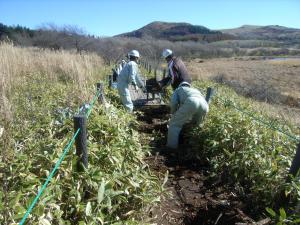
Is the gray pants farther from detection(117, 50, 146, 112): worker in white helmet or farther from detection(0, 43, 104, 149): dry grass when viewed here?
detection(117, 50, 146, 112): worker in white helmet

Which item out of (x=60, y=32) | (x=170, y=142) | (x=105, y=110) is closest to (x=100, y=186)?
(x=105, y=110)

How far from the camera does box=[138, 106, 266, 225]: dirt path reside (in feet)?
8.61

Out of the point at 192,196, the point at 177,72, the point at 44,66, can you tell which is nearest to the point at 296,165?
the point at 192,196

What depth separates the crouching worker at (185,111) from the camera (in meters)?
4.15

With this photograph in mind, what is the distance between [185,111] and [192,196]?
5.05 feet

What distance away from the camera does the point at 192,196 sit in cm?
306

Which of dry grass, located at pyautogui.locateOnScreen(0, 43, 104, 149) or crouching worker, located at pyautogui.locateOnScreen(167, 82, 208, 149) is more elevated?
dry grass, located at pyautogui.locateOnScreen(0, 43, 104, 149)

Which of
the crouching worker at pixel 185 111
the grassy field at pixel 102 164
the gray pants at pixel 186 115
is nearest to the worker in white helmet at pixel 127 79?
the grassy field at pixel 102 164

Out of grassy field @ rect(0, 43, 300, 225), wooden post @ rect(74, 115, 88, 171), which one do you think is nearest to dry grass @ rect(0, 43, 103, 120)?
grassy field @ rect(0, 43, 300, 225)

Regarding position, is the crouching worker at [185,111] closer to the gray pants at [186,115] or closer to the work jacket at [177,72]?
the gray pants at [186,115]

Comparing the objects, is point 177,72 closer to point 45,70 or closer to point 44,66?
point 45,70

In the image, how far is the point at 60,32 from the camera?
33.3m

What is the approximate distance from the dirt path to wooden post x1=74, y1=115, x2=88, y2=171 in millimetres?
899

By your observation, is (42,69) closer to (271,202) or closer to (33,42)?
(271,202)
